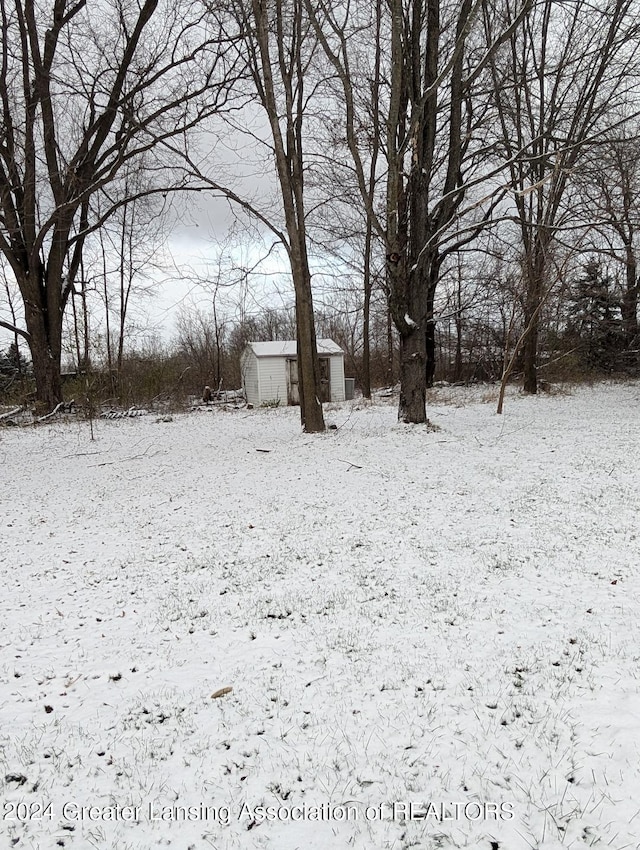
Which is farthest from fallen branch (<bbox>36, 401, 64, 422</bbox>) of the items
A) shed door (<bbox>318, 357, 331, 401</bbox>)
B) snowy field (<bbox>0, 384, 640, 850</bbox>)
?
shed door (<bbox>318, 357, 331, 401</bbox>)

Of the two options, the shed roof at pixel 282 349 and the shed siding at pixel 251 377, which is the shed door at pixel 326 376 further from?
the shed siding at pixel 251 377

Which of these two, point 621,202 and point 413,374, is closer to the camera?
point 413,374

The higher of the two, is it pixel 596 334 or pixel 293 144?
pixel 293 144

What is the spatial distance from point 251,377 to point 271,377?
1.83 metres

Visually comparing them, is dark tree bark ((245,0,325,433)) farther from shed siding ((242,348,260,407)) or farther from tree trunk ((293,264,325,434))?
shed siding ((242,348,260,407))

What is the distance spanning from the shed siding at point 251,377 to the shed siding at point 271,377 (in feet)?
1.06

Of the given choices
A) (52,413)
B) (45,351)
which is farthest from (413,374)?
(45,351)

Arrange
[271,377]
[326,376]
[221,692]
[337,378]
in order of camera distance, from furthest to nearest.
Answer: [337,378], [326,376], [271,377], [221,692]

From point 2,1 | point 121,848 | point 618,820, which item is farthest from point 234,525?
point 2,1

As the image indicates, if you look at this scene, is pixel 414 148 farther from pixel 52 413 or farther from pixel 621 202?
pixel 52 413

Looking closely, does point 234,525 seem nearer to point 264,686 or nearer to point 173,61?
point 264,686

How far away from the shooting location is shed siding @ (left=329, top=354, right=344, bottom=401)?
23.1 metres

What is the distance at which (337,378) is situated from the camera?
2323cm

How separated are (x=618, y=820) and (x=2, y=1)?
19.6 metres
